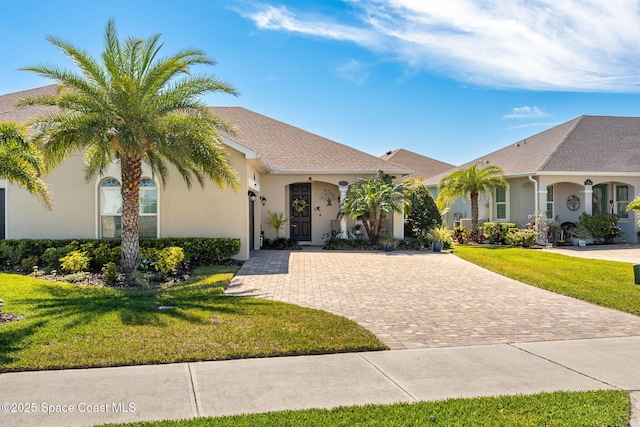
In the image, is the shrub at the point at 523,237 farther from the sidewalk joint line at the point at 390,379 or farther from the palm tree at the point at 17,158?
the palm tree at the point at 17,158

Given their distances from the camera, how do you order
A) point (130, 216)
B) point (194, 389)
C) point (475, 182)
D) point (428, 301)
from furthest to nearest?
1. point (475, 182)
2. point (130, 216)
3. point (428, 301)
4. point (194, 389)

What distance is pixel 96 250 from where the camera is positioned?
13469 millimetres

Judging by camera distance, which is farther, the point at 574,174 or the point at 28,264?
the point at 574,174

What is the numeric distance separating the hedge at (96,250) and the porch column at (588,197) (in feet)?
55.0

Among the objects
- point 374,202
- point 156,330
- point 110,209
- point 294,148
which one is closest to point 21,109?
point 110,209

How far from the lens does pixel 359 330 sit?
711cm

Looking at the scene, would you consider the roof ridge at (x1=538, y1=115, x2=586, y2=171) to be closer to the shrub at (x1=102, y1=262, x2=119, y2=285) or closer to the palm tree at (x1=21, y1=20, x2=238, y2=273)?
the palm tree at (x1=21, y1=20, x2=238, y2=273)

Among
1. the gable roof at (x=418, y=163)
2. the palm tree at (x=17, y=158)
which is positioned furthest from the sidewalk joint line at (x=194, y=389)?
the gable roof at (x=418, y=163)

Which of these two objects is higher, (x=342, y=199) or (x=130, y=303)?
(x=342, y=199)

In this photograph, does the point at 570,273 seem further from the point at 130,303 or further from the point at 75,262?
the point at 75,262

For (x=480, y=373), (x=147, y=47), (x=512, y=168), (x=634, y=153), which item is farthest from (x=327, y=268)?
(x=634, y=153)

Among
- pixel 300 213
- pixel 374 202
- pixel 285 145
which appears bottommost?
pixel 300 213

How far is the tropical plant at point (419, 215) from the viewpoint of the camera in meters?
20.6

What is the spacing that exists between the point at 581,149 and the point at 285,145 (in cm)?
1440
